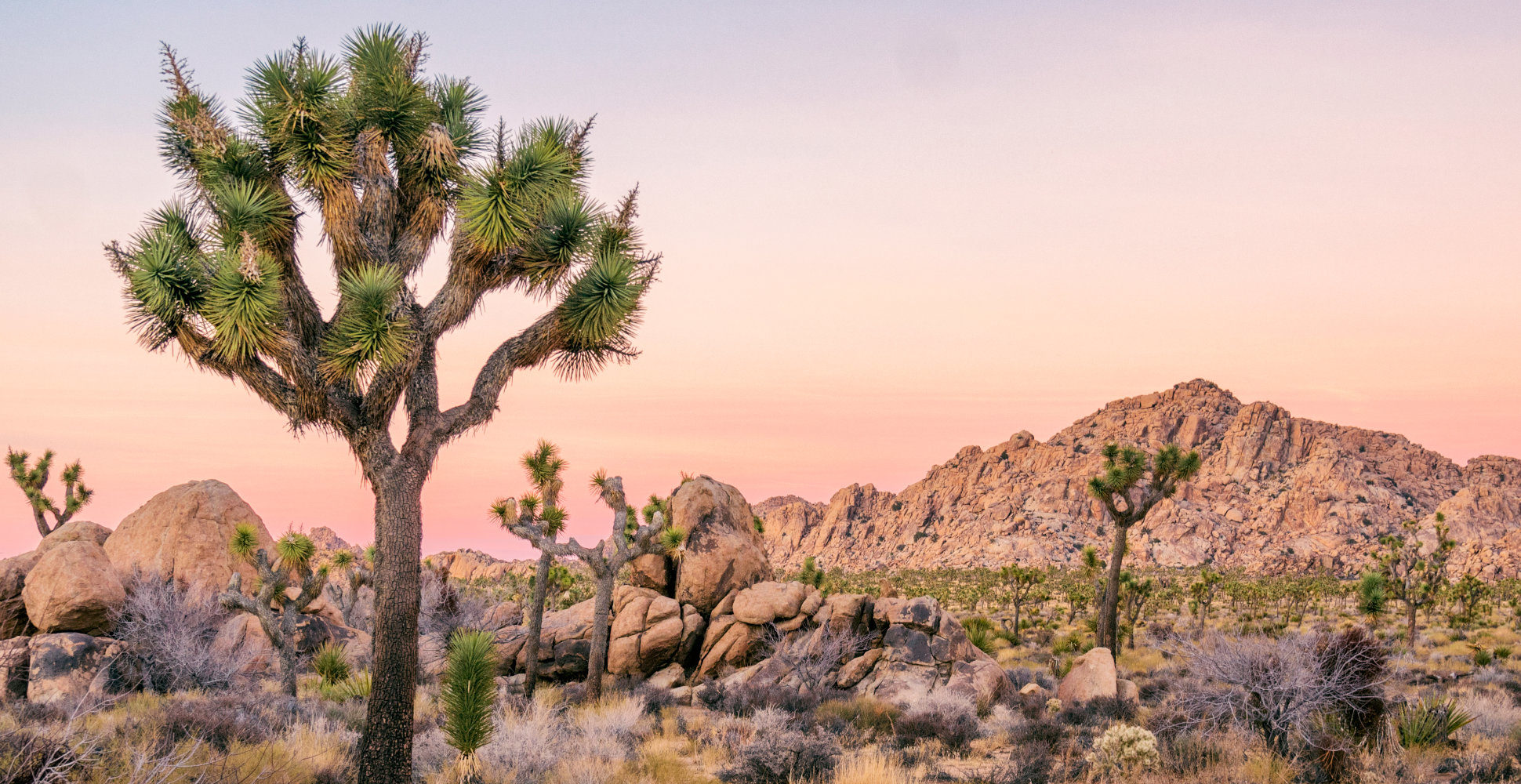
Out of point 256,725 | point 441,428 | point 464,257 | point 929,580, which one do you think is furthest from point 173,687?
point 929,580

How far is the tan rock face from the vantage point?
51.4 ft

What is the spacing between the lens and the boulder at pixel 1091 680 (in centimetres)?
1566

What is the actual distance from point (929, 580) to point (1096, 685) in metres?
54.3

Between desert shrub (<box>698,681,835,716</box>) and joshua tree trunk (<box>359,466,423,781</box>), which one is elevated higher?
joshua tree trunk (<box>359,466,423,781</box>)

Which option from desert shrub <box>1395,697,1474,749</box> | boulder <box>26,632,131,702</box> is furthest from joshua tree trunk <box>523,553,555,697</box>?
desert shrub <box>1395,697,1474,749</box>

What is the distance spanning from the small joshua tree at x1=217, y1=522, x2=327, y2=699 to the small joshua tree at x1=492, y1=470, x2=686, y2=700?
445 cm

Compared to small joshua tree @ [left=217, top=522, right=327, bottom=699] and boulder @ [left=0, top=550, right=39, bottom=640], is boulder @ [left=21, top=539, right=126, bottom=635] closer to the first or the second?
boulder @ [left=0, top=550, right=39, bottom=640]

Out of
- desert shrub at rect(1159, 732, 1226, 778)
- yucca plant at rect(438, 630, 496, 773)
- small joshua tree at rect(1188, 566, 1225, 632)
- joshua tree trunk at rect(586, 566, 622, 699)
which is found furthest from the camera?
small joshua tree at rect(1188, 566, 1225, 632)

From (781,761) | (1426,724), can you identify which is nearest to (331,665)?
(781,761)

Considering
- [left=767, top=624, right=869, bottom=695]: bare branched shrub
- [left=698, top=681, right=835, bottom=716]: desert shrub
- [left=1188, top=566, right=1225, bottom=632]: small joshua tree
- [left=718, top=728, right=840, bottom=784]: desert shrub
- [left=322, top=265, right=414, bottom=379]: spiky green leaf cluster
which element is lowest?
[left=1188, top=566, right=1225, bottom=632]: small joshua tree

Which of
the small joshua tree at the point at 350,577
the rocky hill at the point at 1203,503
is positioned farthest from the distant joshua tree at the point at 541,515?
the rocky hill at the point at 1203,503

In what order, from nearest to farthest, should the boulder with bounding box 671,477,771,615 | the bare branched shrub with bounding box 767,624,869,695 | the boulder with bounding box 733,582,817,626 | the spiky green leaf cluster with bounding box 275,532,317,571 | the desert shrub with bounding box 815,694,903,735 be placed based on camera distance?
the desert shrub with bounding box 815,694,903,735 → the bare branched shrub with bounding box 767,624,869,695 → the spiky green leaf cluster with bounding box 275,532,317,571 → the boulder with bounding box 733,582,817,626 → the boulder with bounding box 671,477,771,615

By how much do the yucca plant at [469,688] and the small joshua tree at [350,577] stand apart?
1196cm

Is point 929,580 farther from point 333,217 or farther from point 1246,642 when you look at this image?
point 333,217
